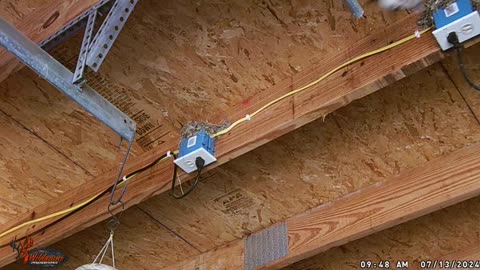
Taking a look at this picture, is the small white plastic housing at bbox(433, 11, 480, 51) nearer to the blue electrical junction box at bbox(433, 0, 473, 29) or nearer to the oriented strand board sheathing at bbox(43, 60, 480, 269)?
the blue electrical junction box at bbox(433, 0, 473, 29)

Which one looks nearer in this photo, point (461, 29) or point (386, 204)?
point (461, 29)

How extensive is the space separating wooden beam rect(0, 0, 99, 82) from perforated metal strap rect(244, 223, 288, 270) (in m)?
1.34

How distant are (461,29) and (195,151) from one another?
1.00 metres

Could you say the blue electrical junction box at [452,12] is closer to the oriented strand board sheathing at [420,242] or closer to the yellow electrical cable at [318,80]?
the yellow electrical cable at [318,80]

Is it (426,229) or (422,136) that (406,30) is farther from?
(426,229)

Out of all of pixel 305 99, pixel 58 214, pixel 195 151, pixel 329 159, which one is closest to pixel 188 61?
pixel 195 151

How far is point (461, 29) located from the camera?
61.9 inches

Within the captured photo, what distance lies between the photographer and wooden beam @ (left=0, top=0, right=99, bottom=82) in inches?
71.6

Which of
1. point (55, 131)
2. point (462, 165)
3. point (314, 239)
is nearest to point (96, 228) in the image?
point (55, 131)

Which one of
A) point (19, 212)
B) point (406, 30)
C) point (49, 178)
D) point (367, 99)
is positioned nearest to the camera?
point (406, 30)

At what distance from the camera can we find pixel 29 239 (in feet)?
8.63

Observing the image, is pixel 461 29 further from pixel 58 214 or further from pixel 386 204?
pixel 58 214

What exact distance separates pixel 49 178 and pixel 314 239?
128 centimetres

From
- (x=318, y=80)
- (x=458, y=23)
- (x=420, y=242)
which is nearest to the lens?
(x=458, y=23)
